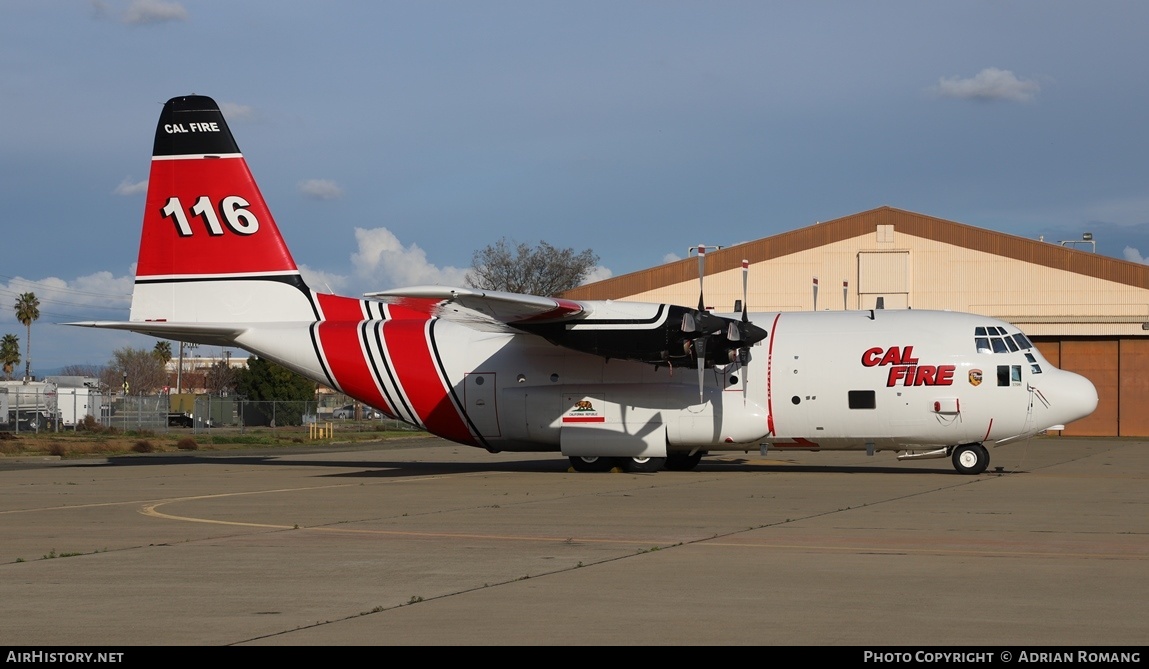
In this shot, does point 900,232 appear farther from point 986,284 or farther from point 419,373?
point 419,373

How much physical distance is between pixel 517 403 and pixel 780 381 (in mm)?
6074

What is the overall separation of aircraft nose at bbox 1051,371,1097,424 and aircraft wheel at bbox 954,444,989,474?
175 centimetres

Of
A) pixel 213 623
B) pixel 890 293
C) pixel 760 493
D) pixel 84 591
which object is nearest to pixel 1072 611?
Result: pixel 213 623

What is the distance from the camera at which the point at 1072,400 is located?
79.7 ft

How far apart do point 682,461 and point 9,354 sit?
11098 cm

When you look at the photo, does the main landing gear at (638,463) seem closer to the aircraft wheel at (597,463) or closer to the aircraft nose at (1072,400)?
the aircraft wheel at (597,463)

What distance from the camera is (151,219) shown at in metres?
28.8

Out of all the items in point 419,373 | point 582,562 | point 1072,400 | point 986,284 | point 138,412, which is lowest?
point 582,562

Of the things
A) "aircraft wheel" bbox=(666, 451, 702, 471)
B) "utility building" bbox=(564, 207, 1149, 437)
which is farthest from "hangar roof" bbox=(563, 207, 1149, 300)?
"aircraft wheel" bbox=(666, 451, 702, 471)

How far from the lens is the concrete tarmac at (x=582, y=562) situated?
8.19 meters

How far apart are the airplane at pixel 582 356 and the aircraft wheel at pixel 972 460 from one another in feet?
0.14

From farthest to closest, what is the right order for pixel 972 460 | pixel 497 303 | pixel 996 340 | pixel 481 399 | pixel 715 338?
1. pixel 481 399
2. pixel 972 460
3. pixel 996 340
4. pixel 715 338
5. pixel 497 303

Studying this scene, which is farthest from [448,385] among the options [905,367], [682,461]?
[905,367]

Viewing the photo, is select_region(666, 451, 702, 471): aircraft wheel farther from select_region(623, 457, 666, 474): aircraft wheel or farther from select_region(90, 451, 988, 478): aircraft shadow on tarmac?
select_region(623, 457, 666, 474): aircraft wheel
